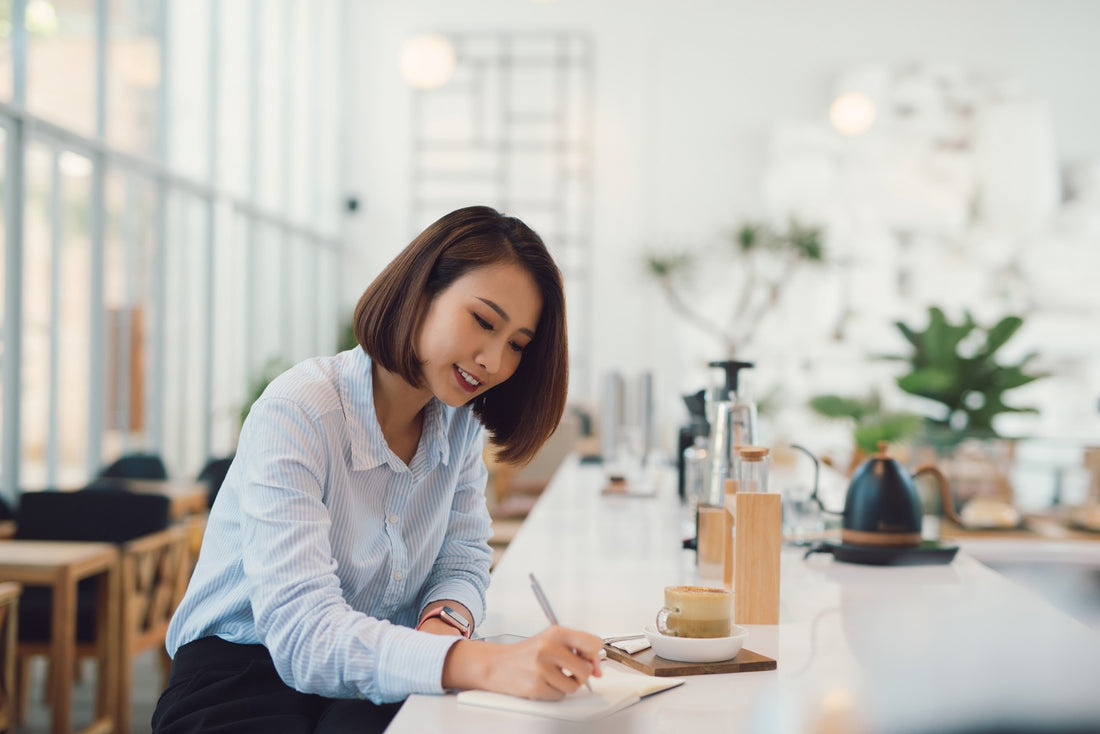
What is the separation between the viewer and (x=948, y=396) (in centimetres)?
432

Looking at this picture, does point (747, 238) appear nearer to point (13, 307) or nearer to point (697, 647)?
point (13, 307)

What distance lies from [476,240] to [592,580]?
71 cm

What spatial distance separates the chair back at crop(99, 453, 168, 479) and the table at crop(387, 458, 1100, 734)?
131 inches

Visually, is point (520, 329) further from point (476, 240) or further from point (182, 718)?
point (182, 718)

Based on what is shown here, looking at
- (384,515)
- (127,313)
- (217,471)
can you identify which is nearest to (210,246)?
(127,313)

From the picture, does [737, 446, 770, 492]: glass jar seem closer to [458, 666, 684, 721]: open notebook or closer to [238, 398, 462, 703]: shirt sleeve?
[458, 666, 684, 721]: open notebook

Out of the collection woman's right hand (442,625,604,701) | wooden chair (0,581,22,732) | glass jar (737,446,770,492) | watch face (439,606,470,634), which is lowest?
wooden chair (0,581,22,732)

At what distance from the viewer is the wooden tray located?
1194 mm

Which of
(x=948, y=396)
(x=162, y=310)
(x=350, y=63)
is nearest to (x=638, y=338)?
(x=350, y=63)

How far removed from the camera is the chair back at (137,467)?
16.3 feet

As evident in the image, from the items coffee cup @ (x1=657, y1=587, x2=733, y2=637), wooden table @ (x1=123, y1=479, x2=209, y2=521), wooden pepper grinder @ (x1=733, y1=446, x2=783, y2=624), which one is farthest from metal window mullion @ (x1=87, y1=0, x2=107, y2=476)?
coffee cup @ (x1=657, y1=587, x2=733, y2=637)

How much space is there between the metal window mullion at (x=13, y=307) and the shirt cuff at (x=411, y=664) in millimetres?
4423

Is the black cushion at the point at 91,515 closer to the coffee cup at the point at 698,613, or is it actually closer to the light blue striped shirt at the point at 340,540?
the light blue striped shirt at the point at 340,540

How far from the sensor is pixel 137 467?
5.01 m
